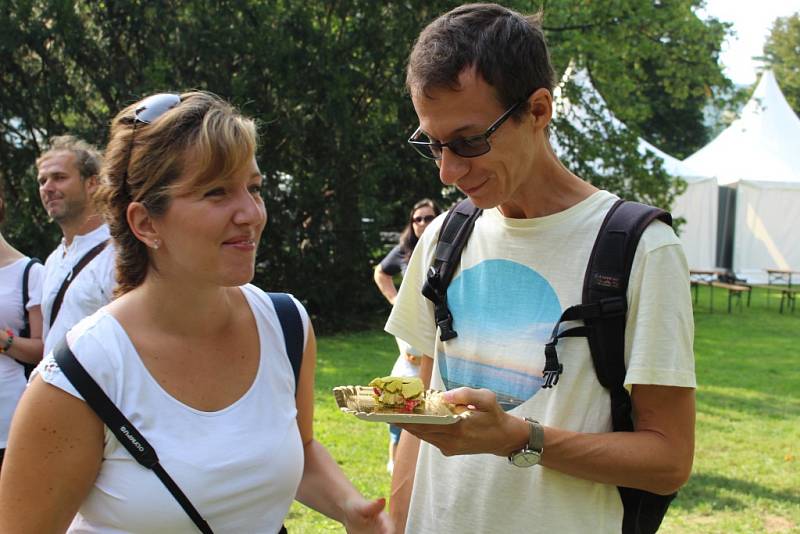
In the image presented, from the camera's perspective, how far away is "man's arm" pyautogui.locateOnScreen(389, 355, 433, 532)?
7.77 ft

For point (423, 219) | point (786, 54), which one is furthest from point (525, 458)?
point (786, 54)

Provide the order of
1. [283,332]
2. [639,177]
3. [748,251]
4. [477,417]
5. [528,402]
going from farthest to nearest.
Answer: [748,251], [639,177], [283,332], [528,402], [477,417]

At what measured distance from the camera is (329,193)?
44.8 feet

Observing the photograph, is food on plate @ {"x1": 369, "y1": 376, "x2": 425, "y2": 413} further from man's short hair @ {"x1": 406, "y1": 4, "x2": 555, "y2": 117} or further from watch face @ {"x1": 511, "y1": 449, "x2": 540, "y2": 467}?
man's short hair @ {"x1": 406, "y1": 4, "x2": 555, "y2": 117}

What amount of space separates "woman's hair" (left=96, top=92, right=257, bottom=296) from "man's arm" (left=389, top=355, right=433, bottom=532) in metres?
0.81

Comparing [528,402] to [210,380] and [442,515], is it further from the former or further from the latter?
[210,380]

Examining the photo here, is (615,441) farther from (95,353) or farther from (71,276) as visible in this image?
(71,276)

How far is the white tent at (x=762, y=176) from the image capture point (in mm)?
24359

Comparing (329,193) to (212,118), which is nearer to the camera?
(212,118)

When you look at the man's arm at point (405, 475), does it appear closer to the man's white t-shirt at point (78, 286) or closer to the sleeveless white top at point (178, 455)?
the sleeveless white top at point (178, 455)

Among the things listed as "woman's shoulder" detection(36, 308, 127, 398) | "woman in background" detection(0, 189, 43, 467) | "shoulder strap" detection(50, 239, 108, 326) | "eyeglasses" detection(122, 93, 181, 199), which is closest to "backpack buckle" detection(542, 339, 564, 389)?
"woman's shoulder" detection(36, 308, 127, 398)

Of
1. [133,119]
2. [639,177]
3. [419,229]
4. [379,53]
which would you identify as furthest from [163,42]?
[133,119]

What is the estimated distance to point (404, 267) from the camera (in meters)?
7.55

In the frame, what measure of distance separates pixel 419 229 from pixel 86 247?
10.7ft
